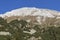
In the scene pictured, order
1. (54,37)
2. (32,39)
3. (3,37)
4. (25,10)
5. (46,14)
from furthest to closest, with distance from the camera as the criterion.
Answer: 1. (25,10)
2. (46,14)
3. (54,37)
4. (32,39)
5. (3,37)

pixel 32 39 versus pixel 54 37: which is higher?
pixel 54 37

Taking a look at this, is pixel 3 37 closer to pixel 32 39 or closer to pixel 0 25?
pixel 0 25

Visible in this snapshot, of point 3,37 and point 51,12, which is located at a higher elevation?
point 51,12

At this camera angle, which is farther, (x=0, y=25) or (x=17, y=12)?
(x=17, y=12)

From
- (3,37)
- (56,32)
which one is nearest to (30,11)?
(56,32)

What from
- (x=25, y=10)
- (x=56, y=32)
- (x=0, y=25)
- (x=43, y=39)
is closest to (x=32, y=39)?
(x=43, y=39)

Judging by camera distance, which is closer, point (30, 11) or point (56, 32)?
point (56, 32)

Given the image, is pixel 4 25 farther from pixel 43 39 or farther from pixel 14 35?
pixel 43 39

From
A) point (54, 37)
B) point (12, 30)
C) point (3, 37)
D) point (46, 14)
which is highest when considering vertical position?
point (46, 14)

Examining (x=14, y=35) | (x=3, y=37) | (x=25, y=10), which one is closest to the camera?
(x=3, y=37)
